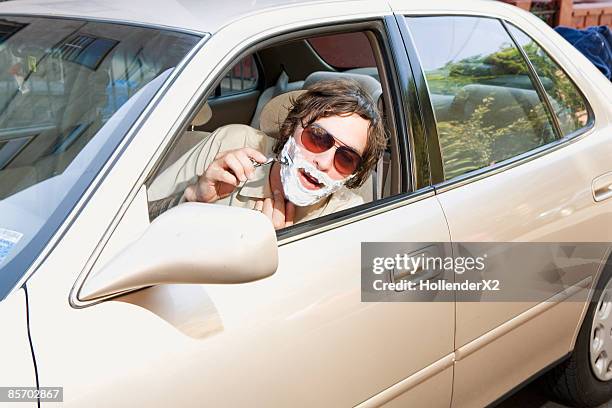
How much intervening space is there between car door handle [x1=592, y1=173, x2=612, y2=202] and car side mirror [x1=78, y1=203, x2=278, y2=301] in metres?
1.69

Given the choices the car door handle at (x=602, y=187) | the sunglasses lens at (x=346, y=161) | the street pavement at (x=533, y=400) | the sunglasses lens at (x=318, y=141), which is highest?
the sunglasses lens at (x=318, y=141)

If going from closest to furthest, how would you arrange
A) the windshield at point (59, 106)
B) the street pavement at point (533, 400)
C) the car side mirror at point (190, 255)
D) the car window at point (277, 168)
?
the car side mirror at point (190, 255) → the windshield at point (59, 106) → the car window at point (277, 168) → the street pavement at point (533, 400)

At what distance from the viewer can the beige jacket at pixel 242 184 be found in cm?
224

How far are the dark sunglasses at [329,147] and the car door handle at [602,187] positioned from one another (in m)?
1.06

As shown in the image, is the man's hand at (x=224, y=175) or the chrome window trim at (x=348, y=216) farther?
the man's hand at (x=224, y=175)

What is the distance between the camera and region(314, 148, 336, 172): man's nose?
225 cm

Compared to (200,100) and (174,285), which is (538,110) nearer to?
(200,100)

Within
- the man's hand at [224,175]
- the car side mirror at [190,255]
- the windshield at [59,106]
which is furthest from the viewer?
the man's hand at [224,175]

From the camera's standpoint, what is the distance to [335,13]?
2221 mm

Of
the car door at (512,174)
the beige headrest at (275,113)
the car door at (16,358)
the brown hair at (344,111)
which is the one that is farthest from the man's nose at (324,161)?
the car door at (16,358)

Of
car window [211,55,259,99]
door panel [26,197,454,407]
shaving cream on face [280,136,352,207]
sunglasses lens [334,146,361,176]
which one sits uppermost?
car window [211,55,259,99]

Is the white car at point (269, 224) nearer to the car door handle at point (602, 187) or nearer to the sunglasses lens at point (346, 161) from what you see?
the car door handle at point (602, 187)

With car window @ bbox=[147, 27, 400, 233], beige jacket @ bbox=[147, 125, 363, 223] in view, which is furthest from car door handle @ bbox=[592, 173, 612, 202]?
beige jacket @ bbox=[147, 125, 363, 223]

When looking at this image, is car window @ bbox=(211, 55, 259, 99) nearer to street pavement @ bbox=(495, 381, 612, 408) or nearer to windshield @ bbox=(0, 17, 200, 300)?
windshield @ bbox=(0, 17, 200, 300)
